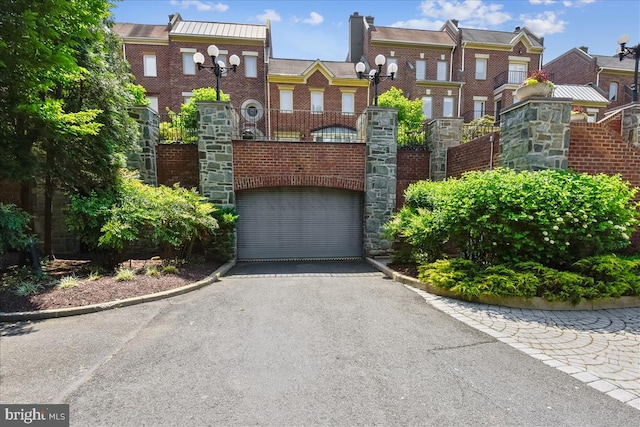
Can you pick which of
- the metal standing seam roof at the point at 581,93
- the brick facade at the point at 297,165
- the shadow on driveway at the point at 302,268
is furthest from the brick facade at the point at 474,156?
the metal standing seam roof at the point at 581,93

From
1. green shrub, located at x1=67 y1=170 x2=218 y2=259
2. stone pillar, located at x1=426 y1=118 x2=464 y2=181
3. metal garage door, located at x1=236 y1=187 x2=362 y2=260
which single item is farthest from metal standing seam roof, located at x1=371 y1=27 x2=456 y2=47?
green shrub, located at x1=67 y1=170 x2=218 y2=259

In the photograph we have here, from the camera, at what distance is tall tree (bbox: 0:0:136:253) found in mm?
4387

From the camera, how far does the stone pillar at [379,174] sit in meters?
8.66

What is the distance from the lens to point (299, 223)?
909 cm

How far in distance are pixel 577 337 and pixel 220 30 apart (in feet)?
79.2

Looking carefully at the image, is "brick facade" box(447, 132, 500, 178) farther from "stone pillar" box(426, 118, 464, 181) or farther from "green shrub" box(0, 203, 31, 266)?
"green shrub" box(0, 203, 31, 266)

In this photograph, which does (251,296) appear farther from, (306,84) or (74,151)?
(306,84)

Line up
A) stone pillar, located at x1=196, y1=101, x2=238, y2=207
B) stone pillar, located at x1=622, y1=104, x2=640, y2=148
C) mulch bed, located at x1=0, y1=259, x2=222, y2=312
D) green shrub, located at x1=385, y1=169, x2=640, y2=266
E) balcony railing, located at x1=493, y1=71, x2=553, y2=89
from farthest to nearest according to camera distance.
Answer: balcony railing, located at x1=493, y1=71, x2=553, y2=89 < stone pillar, located at x1=196, y1=101, x2=238, y2=207 < stone pillar, located at x1=622, y1=104, x2=640, y2=148 < green shrub, located at x1=385, y1=169, x2=640, y2=266 < mulch bed, located at x1=0, y1=259, x2=222, y2=312

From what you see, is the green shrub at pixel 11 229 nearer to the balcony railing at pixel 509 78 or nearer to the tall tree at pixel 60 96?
the tall tree at pixel 60 96

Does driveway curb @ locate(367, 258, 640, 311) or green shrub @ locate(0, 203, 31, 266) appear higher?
green shrub @ locate(0, 203, 31, 266)

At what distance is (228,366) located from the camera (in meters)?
2.96

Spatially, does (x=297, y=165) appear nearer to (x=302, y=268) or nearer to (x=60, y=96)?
(x=302, y=268)

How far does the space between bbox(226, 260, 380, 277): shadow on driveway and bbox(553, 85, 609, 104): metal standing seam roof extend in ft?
71.3

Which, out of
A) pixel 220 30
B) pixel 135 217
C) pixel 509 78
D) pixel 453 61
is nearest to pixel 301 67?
pixel 220 30
